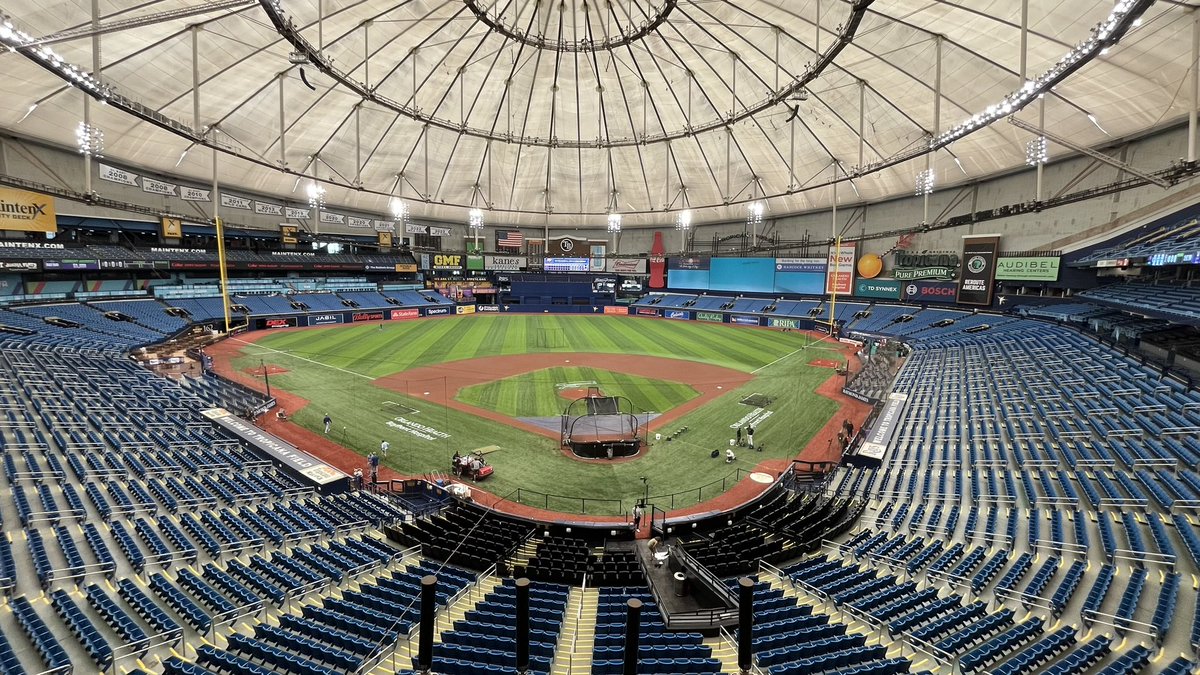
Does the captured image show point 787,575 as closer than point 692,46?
Yes

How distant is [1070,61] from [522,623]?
28.3 meters

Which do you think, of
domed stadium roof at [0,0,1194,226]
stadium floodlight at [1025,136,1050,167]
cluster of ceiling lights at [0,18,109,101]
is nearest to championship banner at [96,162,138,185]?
domed stadium roof at [0,0,1194,226]

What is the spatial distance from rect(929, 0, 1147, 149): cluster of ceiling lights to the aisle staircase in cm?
2416

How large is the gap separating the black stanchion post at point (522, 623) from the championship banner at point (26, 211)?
58.5m

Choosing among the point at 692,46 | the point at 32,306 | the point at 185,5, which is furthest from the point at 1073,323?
the point at 32,306

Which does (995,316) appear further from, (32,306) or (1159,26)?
(32,306)

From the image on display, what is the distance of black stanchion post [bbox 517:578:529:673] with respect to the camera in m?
5.87

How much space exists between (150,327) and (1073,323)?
7457cm

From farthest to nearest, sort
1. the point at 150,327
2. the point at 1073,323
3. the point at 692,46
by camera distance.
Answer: the point at 150,327 → the point at 692,46 → the point at 1073,323

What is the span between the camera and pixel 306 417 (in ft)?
90.9

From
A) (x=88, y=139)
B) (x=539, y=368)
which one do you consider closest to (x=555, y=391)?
(x=539, y=368)

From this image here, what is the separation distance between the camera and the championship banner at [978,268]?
47.2 m

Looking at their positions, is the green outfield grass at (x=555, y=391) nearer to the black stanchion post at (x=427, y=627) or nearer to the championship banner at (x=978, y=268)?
the black stanchion post at (x=427, y=627)

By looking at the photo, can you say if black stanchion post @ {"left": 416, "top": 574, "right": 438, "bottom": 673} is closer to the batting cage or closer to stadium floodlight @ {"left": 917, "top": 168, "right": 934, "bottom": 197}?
the batting cage
